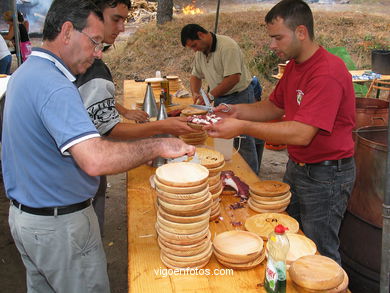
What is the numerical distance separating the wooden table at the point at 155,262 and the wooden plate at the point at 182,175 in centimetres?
45

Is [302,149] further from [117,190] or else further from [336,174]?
[117,190]

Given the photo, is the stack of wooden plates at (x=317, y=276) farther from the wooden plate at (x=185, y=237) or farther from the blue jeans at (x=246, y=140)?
the blue jeans at (x=246, y=140)

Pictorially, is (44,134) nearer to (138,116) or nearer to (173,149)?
(173,149)

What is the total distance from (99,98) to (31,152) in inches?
31.9

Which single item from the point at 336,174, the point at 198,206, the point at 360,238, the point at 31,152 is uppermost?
the point at 31,152

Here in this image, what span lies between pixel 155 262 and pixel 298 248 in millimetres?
756

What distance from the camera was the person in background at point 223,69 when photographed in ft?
17.1

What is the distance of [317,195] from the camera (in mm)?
2785

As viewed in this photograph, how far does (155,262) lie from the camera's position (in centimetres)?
196

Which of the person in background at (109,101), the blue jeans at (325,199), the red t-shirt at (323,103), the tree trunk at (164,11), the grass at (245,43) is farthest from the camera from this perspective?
the tree trunk at (164,11)

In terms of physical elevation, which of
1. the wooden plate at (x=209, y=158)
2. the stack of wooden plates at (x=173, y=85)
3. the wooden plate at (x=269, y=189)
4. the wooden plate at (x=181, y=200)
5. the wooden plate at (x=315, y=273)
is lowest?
the stack of wooden plates at (x=173, y=85)

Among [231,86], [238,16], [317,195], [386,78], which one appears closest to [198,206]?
[317,195]

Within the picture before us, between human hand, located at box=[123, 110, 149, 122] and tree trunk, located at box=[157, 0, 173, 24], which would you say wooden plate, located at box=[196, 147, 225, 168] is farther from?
tree trunk, located at box=[157, 0, 173, 24]

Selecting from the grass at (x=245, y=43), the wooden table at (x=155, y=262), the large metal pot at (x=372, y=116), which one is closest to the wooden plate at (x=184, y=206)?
the wooden table at (x=155, y=262)
